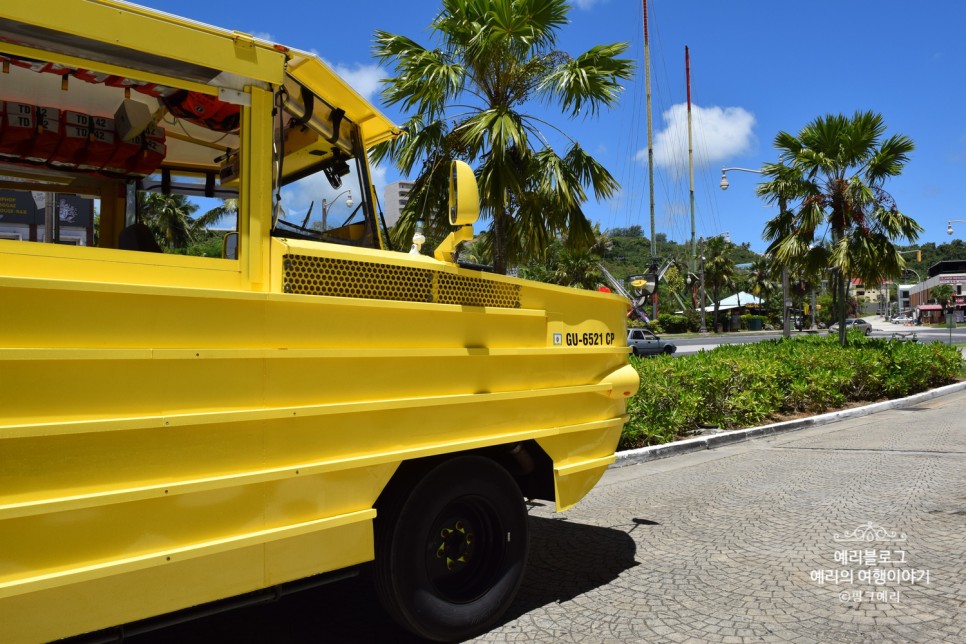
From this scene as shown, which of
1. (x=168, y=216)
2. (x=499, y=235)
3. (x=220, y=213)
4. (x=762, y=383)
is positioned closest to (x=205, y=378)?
(x=220, y=213)

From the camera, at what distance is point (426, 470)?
3393mm

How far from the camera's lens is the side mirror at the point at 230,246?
9.46 feet

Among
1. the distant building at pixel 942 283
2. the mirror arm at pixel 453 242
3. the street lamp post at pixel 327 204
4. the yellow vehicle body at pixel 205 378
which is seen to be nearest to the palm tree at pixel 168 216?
the yellow vehicle body at pixel 205 378

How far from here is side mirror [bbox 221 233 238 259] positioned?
9.46 ft

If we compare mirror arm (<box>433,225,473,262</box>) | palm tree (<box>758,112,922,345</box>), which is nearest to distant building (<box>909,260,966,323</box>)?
palm tree (<box>758,112,922,345</box>)

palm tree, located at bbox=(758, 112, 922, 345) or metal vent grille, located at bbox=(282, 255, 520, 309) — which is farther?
palm tree, located at bbox=(758, 112, 922, 345)

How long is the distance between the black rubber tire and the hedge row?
5380mm

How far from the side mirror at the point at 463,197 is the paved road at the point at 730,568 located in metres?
2.12

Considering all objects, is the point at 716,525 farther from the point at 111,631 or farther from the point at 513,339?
the point at 111,631

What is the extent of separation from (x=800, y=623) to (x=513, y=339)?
216 cm

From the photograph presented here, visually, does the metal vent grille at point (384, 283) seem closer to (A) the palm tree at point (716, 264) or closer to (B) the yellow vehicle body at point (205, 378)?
(B) the yellow vehicle body at point (205, 378)

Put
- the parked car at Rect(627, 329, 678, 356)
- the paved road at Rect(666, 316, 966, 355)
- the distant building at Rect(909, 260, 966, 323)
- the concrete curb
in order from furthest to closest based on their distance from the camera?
the distant building at Rect(909, 260, 966, 323), the paved road at Rect(666, 316, 966, 355), the parked car at Rect(627, 329, 678, 356), the concrete curb

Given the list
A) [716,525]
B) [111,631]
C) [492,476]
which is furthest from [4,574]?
[716,525]

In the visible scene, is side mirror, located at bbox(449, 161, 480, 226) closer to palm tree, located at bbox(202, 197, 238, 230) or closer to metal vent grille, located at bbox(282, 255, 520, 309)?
metal vent grille, located at bbox(282, 255, 520, 309)
